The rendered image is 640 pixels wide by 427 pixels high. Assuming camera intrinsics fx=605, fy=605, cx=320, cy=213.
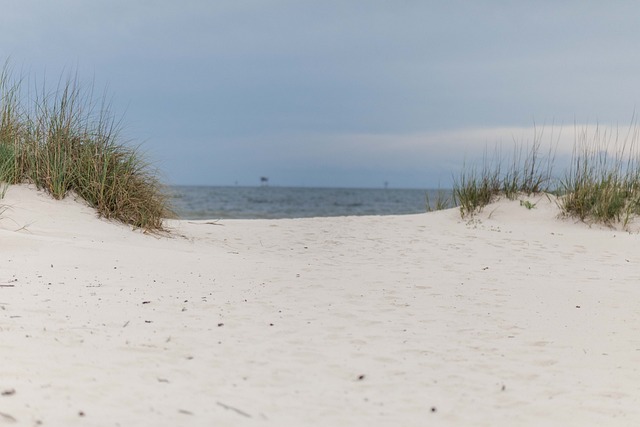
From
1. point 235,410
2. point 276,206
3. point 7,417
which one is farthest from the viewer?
point 276,206

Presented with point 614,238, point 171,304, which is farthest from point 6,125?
point 614,238

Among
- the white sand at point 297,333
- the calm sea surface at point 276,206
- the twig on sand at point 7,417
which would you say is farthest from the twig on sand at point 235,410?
the calm sea surface at point 276,206

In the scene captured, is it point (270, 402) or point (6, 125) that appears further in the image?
point (6, 125)

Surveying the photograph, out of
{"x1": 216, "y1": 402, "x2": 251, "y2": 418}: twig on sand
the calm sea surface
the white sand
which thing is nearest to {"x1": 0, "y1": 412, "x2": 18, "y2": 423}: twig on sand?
the white sand

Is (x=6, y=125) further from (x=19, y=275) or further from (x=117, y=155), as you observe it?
(x=19, y=275)

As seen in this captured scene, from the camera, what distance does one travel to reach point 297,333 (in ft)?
13.0

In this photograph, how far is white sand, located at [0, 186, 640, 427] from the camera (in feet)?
9.46

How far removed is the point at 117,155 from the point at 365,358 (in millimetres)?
5574

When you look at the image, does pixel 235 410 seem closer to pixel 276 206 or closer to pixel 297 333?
pixel 297 333

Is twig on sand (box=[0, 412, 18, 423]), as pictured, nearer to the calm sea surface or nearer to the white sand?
the white sand

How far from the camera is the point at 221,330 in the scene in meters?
3.97

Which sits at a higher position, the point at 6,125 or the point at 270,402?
the point at 6,125

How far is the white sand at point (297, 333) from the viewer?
288 centimetres

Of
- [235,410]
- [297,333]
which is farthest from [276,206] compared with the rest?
[235,410]
